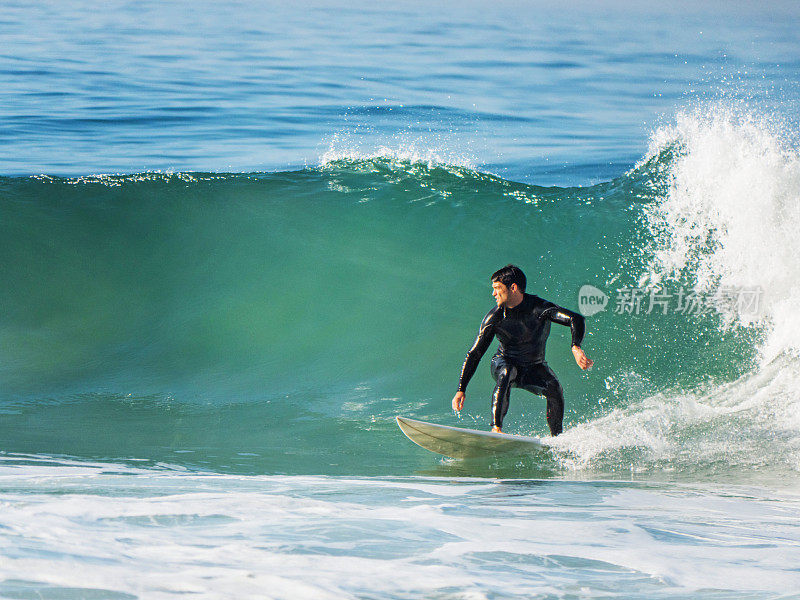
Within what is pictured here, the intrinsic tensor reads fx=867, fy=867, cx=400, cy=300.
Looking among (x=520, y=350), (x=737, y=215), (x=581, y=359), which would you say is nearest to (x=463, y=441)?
(x=520, y=350)

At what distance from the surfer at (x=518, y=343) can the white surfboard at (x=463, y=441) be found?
11 cm

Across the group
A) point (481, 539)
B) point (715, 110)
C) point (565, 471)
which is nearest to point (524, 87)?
point (715, 110)

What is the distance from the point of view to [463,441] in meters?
5.57

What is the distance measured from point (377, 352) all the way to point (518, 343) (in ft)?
9.23

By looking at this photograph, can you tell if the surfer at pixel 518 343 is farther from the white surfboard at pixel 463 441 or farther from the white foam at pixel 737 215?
the white foam at pixel 737 215

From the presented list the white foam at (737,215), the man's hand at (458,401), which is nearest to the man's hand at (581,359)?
the man's hand at (458,401)

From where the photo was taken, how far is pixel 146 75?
21.4 metres

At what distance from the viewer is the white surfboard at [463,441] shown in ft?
18.0

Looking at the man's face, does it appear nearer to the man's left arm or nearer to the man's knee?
the man's left arm

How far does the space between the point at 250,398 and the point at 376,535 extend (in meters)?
4.09

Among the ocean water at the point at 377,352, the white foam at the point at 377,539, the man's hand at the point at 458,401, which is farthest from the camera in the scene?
the man's hand at the point at 458,401

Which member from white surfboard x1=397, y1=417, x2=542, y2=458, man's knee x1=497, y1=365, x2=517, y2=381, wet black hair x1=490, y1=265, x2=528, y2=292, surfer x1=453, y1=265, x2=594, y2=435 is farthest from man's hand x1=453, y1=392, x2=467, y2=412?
wet black hair x1=490, y1=265, x2=528, y2=292

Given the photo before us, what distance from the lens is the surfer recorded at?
550 centimetres

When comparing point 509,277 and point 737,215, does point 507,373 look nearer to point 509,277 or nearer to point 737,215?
point 509,277
